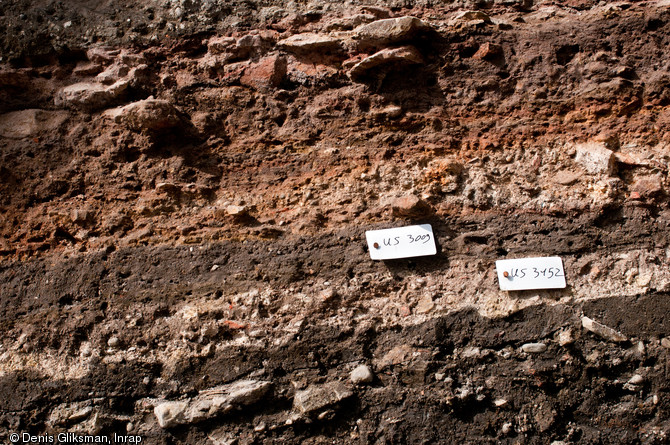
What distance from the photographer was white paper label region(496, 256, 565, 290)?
1.83 m

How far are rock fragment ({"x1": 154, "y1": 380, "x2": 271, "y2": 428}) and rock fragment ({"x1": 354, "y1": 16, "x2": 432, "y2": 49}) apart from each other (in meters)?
1.48

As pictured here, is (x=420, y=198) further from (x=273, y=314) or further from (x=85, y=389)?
(x=85, y=389)

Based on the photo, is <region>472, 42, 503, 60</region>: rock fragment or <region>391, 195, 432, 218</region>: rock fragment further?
<region>472, 42, 503, 60</region>: rock fragment

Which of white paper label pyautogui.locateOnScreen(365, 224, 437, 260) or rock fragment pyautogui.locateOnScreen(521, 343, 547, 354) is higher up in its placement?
white paper label pyautogui.locateOnScreen(365, 224, 437, 260)

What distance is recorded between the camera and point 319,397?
1776 mm

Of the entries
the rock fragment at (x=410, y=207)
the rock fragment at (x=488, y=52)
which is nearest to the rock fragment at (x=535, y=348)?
the rock fragment at (x=410, y=207)

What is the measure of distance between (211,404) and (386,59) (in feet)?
5.10

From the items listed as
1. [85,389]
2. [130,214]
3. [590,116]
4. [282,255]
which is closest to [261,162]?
[282,255]

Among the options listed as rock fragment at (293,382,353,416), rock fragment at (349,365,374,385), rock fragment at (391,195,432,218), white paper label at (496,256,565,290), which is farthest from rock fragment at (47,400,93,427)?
white paper label at (496,256,565,290)

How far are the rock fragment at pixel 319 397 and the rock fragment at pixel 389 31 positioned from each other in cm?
143

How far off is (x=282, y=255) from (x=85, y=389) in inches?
36.1

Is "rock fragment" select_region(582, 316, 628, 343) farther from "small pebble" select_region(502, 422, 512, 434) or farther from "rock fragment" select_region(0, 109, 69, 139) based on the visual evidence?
"rock fragment" select_region(0, 109, 69, 139)

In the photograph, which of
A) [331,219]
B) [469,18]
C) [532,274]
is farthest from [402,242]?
[469,18]

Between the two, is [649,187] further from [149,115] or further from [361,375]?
[149,115]
